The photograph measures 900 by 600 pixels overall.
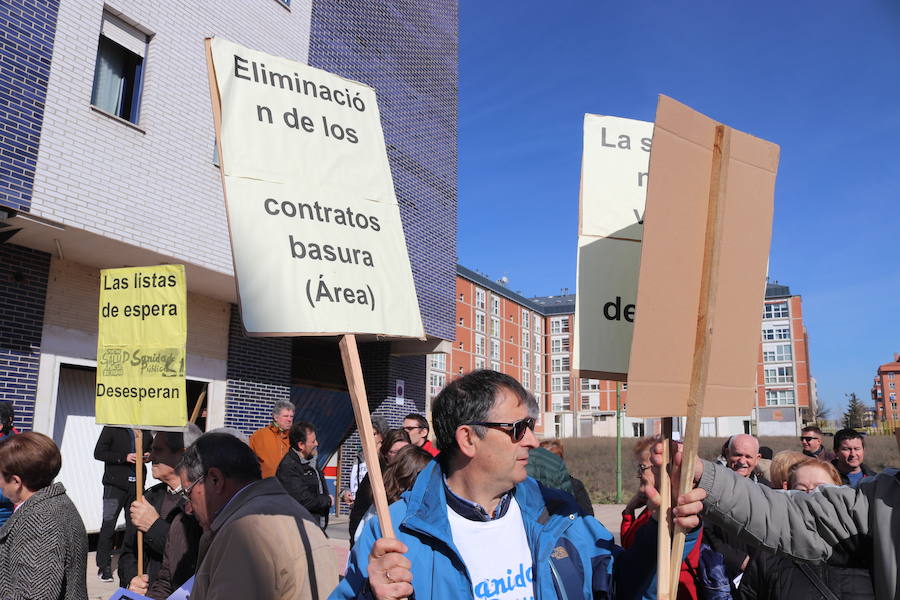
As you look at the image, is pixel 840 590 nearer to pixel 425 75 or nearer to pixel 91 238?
pixel 91 238

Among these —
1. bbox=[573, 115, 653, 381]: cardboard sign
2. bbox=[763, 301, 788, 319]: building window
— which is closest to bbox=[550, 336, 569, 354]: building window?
bbox=[763, 301, 788, 319]: building window

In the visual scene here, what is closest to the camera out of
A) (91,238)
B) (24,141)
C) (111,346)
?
(111,346)

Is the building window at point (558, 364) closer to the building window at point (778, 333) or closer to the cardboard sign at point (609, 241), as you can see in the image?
the building window at point (778, 333)

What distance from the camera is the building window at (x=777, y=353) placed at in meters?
85.5

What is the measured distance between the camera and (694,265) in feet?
8.37

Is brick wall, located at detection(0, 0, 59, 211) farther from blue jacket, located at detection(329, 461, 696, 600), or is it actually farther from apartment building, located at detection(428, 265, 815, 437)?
apartment building, located at detection(428, 265, 815, 437)

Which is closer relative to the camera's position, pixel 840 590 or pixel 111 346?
pixel 840 590

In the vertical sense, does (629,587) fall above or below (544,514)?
below

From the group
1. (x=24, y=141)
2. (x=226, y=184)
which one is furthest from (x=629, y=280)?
(x=24, y=141)

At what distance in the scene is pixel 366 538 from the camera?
8.16 ft

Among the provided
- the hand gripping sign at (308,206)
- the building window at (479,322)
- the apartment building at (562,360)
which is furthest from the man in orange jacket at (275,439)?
the building window at (479,322)

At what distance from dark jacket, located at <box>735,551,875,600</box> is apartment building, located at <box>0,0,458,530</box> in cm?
900

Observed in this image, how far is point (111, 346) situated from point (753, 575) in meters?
4.73

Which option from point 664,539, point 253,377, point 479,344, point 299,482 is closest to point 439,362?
point 479,344
